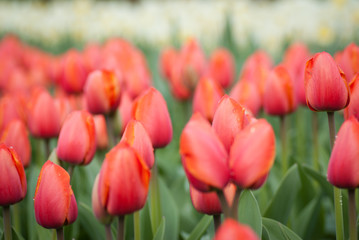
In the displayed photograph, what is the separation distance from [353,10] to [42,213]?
2.92 metres

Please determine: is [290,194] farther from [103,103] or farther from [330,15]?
[330,15]

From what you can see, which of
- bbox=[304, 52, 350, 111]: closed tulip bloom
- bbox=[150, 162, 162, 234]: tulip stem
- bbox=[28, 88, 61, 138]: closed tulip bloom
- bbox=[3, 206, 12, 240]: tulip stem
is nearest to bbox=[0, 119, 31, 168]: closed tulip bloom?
bbox=[28, 88, 61, 138]: closed tulip bloom

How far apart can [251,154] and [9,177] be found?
548 mm

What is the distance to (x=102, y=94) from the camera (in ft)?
4.49

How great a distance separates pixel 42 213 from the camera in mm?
890

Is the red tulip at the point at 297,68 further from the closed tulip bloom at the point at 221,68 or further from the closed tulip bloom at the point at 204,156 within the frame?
the closed tulip bloom at the point at 204,156

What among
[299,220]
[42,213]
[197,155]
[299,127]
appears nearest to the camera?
[197,155]

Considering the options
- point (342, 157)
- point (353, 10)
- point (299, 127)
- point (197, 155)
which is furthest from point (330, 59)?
point (353, 10)

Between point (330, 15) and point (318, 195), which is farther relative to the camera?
point (330, 15)

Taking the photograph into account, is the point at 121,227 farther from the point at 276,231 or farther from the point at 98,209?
the point at 276,231

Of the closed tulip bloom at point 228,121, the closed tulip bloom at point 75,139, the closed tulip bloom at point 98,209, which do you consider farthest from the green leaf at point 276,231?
the closed tulip bloom at point 75,139

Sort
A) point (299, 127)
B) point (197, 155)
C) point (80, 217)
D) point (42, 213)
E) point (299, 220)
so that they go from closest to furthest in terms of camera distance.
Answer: point (197, 155)
point (42, 213)
point (80, 217)
point (299, 220)
point (299, 127)

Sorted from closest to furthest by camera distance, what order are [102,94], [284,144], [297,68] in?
1. [102,94]
2. [284,144]
3. [297,68]

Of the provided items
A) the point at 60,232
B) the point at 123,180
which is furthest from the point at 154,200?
the point at 123,180
